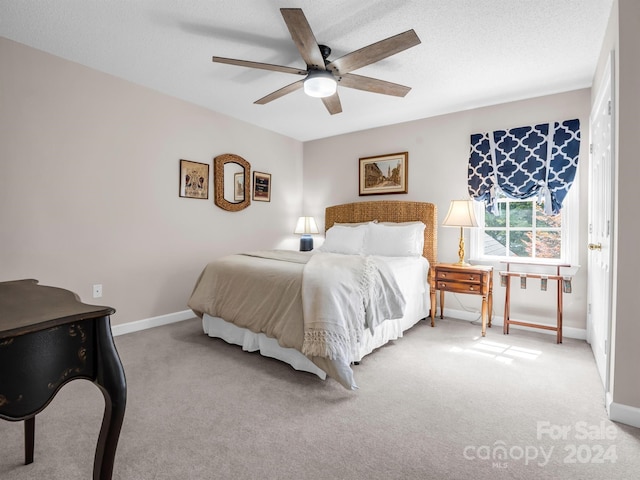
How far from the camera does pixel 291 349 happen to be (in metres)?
2.55

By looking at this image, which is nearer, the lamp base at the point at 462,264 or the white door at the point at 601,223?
the white door at the point at 601,223

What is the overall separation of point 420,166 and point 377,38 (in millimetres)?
2088

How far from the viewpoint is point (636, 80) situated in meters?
1.82

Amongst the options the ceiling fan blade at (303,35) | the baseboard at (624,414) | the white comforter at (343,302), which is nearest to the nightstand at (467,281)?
the white comforter at (343,302)

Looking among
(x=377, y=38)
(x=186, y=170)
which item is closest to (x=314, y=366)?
(x=377, y=38)

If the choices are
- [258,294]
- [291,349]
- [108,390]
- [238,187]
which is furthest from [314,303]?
[238,187]

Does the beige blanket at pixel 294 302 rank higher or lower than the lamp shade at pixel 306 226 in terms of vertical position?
lower

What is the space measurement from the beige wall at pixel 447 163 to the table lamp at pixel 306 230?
8.6 inches

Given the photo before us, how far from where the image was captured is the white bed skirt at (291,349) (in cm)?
251

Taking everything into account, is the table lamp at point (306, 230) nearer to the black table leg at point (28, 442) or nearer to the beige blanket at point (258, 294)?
the beige blanket at point (258, 294)

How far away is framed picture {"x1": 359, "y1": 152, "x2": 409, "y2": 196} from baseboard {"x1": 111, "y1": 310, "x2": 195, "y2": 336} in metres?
2.82

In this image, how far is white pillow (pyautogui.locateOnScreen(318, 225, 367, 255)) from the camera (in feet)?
13.5

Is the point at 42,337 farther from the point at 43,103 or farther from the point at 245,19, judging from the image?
the point at 43,103

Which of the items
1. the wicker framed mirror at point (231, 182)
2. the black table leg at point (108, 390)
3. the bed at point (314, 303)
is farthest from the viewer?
the wicker framed mirror at point (231, 182)
